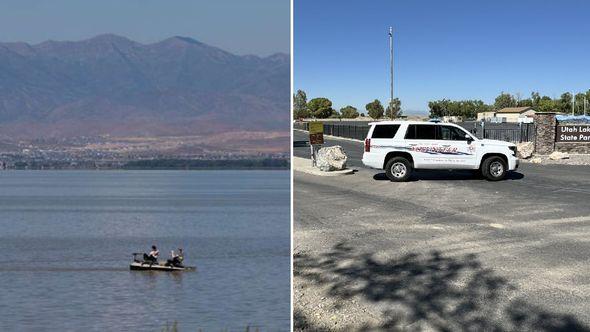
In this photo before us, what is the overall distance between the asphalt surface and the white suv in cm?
232

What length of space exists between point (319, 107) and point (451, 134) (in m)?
106

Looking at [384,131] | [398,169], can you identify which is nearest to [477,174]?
[398,169]

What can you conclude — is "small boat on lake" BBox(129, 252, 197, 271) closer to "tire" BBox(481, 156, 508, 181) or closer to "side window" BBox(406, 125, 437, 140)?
"side window" BBox(406, 125, 437, 140)

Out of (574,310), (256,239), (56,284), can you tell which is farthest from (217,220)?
(574,310)

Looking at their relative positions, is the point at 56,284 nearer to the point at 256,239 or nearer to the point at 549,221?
the point at 256,239

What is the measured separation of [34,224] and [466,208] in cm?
7979

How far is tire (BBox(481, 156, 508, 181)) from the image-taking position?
21062 millimetres

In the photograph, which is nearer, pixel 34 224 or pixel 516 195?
pixel 516 195

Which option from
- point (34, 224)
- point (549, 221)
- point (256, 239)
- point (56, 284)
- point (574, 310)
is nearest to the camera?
point (574, 310)

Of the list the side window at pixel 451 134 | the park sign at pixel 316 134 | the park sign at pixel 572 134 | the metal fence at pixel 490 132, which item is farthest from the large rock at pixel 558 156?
the park sign at pixel 316 134

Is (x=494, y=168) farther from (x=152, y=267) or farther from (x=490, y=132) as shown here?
(x=152, y=267)

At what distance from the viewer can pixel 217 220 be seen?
91.3 meters

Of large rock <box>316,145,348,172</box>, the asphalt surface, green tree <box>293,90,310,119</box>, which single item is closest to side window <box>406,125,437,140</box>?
the asphalt surface

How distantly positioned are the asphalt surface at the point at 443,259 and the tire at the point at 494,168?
2.12 m
